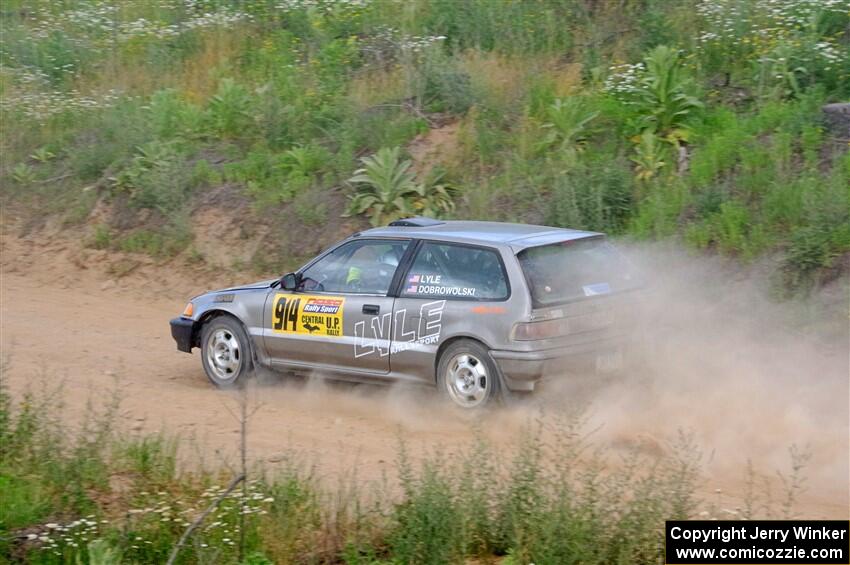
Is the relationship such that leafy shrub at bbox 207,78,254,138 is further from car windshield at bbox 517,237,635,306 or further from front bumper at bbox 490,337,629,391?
front bumper at bbox 490,337,629,391

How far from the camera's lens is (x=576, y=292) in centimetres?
888

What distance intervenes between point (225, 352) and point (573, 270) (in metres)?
3.45

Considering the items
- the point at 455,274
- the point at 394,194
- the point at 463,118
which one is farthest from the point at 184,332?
the point at 463,118

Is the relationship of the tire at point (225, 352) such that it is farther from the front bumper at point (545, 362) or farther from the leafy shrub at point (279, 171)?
the leafy shrub at point (279, 171)

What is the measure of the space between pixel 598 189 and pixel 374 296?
433 centimetres

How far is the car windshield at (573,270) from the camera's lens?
8727mm

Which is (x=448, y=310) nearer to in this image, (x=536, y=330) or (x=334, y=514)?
(x=536, y=330)

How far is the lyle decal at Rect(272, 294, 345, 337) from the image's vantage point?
9.58 metres

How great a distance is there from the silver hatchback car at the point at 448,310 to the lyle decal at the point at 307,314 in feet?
0.04

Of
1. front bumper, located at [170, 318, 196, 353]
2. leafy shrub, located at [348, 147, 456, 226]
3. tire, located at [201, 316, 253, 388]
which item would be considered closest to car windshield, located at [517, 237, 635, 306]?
tire, located at [201, 316, 253, 388]

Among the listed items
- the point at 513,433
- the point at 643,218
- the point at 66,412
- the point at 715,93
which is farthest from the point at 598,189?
the point at 66,412

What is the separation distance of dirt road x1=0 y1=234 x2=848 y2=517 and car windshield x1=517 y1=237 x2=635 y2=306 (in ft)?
2.70

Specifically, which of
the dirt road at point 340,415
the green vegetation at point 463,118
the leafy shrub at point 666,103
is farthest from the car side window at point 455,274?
the leafy shrub at point 666,103

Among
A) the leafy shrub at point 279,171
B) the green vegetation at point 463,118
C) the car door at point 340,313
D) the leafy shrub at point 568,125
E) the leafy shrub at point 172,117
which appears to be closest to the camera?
the car door at point 340,313
